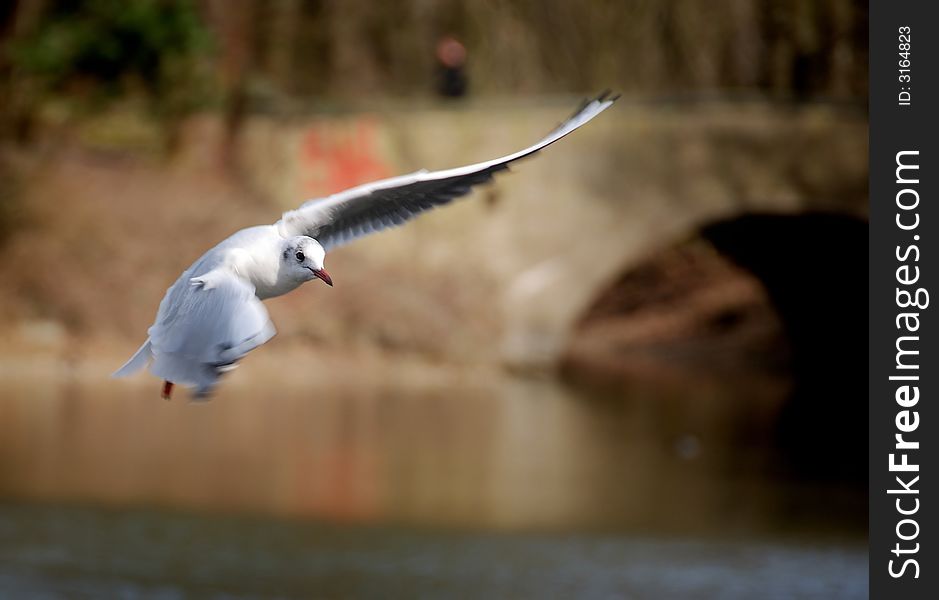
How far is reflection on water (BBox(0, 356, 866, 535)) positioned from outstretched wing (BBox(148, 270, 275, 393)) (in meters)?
7.97

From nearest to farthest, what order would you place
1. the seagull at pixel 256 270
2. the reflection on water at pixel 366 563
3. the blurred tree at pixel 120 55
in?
the seagull at pixel 256 270, the reflection on water at pixel 366 563, the blurred tree at pixel 120 55

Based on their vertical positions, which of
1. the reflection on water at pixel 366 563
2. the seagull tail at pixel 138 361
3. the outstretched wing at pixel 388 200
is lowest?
the reflection on water at pixel 366 563

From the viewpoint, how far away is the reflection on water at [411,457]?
48.5ft

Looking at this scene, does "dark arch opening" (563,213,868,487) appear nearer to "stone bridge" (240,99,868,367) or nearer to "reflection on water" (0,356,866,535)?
"stone bridge" (240,99,868,367)

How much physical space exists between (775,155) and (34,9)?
33.4 feet

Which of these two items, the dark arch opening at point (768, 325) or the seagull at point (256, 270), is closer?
the seagull at point (256, 270)

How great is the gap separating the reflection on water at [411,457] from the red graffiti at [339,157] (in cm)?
292

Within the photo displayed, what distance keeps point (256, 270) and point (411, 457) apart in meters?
10.4

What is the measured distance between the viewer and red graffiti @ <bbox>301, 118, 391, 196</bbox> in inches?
920

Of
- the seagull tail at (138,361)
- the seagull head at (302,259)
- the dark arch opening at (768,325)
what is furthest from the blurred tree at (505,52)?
the seagull head at (302,259)

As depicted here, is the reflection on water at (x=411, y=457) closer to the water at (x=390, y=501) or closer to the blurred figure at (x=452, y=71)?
the water at (x=390, y=501)

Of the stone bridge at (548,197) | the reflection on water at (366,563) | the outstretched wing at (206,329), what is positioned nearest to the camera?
the outstretched wing at (206,329)

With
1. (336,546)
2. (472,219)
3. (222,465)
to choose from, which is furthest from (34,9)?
(336,546)

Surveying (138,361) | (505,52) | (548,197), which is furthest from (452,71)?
(138,361)
